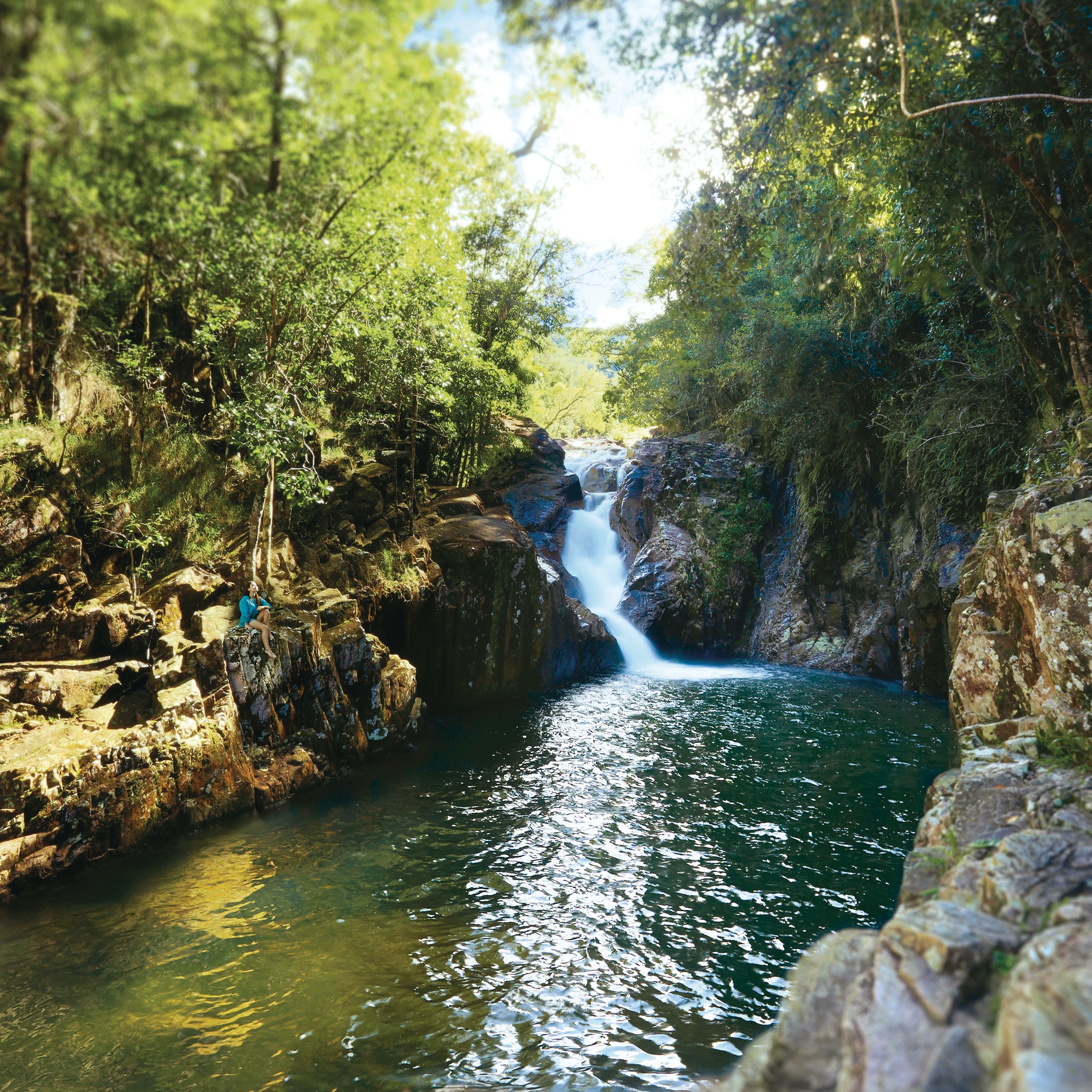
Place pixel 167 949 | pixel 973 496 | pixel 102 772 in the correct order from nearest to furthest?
1. pixel 167 949
2. pixel 102 772
3. pixel 973 496

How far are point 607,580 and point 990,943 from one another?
68.2 feet

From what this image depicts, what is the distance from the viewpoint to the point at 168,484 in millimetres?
10789

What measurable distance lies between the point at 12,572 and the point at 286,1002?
650cm

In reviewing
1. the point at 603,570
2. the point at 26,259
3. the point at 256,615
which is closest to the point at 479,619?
the point at 256,615

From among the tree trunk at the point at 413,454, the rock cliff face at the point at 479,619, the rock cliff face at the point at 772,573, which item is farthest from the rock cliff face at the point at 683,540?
the tree trunk at the point at 413,454

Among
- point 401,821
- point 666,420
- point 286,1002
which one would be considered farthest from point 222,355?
point 666,420

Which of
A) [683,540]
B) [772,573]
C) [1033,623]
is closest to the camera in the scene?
[1033,623]

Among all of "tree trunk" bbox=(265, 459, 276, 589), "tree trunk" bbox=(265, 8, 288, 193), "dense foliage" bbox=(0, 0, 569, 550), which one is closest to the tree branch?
"dense foliage" bbox=(0, 0, 569, 550)

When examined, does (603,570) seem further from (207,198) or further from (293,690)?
(207,198)

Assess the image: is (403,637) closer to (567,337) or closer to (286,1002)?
(286,1002)

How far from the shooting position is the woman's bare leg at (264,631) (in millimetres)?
9273

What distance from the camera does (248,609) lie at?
30.9 ft

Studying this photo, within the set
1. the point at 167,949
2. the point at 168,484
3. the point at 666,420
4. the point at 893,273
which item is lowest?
the point at 167,949

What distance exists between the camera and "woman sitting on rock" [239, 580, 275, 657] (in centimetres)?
930
